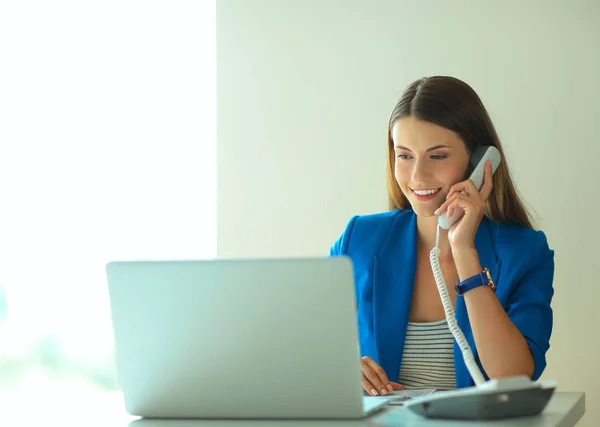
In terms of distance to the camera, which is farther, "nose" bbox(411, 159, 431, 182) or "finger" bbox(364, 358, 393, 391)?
"nose" bbox(411, 159, 431, 182)

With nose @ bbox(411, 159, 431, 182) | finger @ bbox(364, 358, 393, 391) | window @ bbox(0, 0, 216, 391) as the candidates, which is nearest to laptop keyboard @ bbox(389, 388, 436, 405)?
finger @ bbox(364, 358, 393, 391)

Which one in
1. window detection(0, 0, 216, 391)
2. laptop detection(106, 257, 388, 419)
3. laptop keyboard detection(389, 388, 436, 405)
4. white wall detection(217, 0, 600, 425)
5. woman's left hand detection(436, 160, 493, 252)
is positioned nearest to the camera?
laptop detection(106, 257, 388, 419)

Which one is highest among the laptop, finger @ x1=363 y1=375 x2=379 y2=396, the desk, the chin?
the chin

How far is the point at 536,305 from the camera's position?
2145 millimetres

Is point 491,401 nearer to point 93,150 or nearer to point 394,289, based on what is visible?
point 394,289

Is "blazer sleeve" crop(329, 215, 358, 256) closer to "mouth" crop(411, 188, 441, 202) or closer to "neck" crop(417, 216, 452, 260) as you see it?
"neck" crop(417, 216, 452, 260)

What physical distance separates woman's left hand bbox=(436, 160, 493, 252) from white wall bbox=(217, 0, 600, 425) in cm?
73

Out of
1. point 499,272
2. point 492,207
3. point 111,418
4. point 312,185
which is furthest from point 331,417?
point 312,185

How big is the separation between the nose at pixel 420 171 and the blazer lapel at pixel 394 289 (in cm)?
22

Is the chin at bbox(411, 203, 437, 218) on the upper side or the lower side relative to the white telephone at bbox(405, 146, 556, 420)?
upper

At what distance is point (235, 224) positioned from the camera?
11.0 feet

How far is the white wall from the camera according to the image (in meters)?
2.83

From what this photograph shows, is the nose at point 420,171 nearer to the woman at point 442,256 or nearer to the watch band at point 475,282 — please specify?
the woman at point 442,256

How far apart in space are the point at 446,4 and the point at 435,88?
32.0 inches
